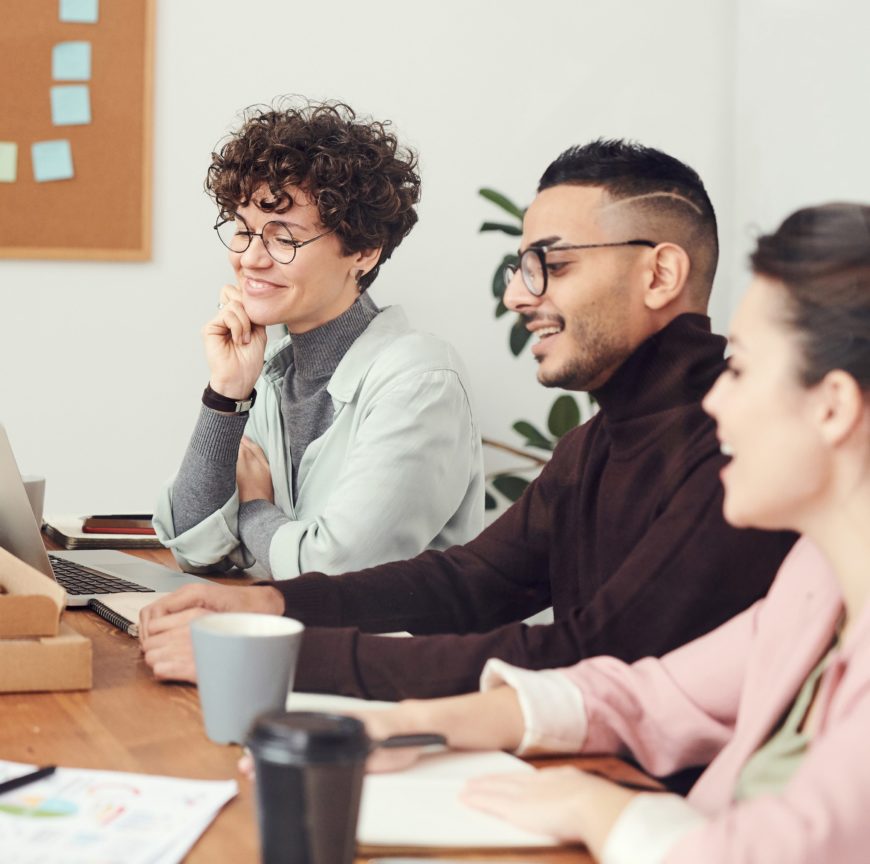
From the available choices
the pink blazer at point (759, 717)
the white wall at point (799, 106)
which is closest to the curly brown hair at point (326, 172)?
the white wall at point (799, 106)

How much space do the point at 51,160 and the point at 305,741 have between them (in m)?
2.68

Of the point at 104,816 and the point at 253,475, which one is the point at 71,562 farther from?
the point at 104,816

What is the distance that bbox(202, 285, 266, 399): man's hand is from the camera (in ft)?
6.68

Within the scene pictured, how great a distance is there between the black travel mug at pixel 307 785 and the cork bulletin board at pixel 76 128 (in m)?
2.58

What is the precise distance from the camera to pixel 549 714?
94 cm

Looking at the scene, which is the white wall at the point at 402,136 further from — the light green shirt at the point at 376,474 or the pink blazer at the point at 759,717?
the pink blazer at the point at 759,717

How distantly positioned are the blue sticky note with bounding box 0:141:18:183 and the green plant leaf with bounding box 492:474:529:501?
1.37 meters

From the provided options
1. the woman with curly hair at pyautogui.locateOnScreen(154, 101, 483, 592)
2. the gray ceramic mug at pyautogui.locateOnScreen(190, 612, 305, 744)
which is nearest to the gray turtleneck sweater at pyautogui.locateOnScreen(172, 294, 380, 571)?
the woman with curly hair at pyautogui.locateOnScreen(154, 101, 483, 592)

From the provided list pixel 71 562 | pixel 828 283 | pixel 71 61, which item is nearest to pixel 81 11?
pixel 71 61

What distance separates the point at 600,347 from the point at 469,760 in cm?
66

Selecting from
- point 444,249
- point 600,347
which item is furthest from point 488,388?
point 600,347

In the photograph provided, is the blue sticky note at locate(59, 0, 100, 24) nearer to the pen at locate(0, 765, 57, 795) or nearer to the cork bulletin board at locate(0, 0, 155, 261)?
the cork bulletin board at locate(0, 0, 155, 261)

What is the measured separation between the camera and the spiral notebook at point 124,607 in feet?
4.34

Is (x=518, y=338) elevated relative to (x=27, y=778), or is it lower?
elevated
